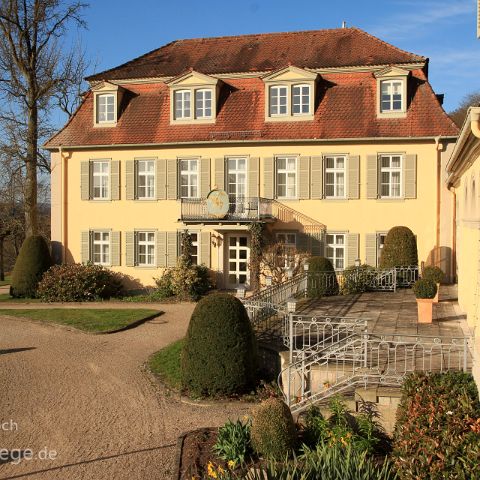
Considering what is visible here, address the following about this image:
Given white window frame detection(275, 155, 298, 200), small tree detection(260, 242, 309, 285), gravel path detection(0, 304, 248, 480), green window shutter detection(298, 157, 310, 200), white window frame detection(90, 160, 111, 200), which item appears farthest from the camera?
white window frame detection(90, 160, 111, 200)

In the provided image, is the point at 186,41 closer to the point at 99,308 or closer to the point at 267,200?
the point at 267,200

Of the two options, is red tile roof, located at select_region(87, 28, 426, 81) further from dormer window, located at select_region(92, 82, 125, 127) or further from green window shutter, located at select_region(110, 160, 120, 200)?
green window shutter, located at select_region(110, 160, 120, 200)

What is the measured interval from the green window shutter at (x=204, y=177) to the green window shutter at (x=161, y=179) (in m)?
1.52

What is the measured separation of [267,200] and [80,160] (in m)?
8.29

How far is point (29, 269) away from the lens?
77.8 ft

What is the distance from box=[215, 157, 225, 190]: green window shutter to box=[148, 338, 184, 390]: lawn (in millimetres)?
10086

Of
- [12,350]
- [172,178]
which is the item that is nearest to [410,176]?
[172,178]

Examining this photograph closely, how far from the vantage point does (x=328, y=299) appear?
1805 cm

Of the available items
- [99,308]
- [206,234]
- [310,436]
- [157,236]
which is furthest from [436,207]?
[310,436]

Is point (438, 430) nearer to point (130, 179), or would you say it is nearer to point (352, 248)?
point (352, 248)

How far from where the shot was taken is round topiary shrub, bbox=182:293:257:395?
10.6 meters

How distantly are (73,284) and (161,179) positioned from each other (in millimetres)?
5442

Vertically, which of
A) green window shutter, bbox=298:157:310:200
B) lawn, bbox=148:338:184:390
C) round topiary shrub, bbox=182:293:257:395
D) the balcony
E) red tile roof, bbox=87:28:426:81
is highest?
red tile roof, bbox=87:28:426:81

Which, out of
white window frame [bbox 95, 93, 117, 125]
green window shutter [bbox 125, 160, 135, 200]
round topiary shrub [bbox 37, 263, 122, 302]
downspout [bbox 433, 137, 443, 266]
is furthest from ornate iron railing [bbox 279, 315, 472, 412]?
white window frame [bbox 95, 93, 117, 125]
